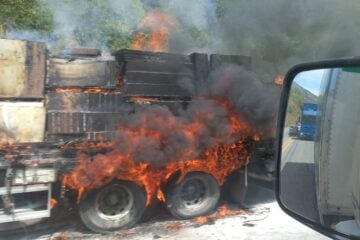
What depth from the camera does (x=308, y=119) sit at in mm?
1569

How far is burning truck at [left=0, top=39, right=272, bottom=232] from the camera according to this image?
21.0 feet

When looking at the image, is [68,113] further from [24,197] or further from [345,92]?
[345,92]

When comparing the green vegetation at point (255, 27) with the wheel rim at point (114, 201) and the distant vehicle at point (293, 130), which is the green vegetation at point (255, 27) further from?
the distant vehicle at point (293, 130)

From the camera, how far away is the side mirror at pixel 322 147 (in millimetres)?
1413

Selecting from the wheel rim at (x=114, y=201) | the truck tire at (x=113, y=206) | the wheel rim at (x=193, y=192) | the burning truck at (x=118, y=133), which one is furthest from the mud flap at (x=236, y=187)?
the wheel rim at (x=114, y=201)

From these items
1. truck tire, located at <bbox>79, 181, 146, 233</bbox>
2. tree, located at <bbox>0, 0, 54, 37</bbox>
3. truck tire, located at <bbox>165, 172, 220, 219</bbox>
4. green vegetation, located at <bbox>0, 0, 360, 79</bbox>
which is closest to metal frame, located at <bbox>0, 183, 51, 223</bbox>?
truck tire, located at <bbox>79, 181, 146, 233</bbox>

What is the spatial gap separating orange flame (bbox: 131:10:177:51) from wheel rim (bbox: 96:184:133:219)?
4.84 metres

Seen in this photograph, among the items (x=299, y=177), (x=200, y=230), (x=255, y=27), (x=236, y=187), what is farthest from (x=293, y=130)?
(x=255, y=27)

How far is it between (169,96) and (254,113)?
5.56 feet

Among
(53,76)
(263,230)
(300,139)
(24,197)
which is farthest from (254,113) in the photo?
(300,139)

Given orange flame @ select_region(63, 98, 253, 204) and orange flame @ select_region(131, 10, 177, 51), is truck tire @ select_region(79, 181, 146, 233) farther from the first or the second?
orange flame @ select_region(131, 10, 177, 51)

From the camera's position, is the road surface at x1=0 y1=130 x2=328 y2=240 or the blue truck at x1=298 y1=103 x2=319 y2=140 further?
the road surface at x1=0 y1=130 x2=328 y2=240

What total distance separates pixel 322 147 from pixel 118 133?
575 cm

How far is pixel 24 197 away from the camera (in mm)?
6496
